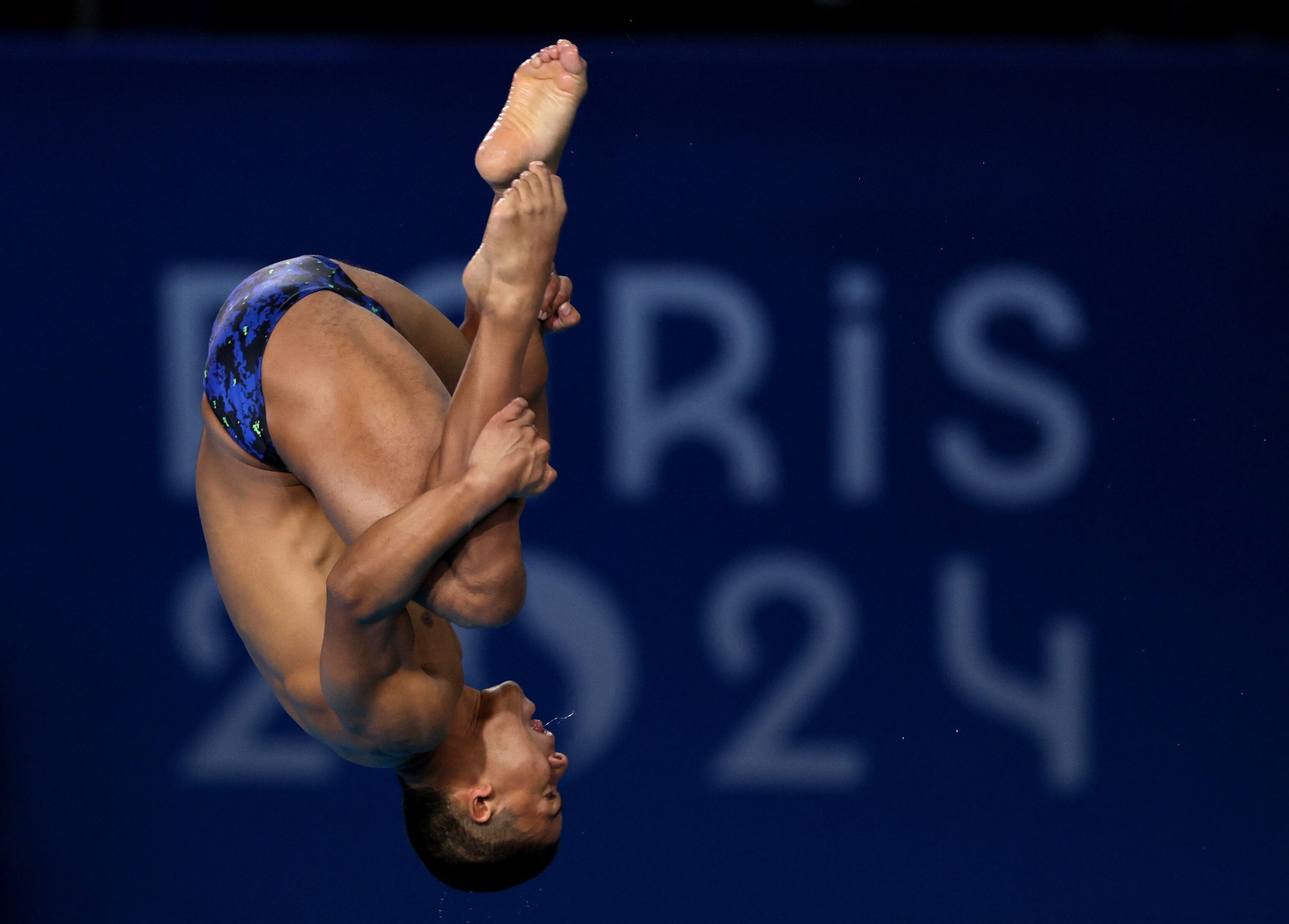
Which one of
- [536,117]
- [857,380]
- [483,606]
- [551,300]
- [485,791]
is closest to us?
[483,606]

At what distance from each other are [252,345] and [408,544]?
1.70 feet

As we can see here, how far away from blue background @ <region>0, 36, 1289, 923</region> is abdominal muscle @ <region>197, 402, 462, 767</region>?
189cm

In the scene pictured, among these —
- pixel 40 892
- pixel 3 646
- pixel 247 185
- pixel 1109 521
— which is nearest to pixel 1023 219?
pixel 1109 521

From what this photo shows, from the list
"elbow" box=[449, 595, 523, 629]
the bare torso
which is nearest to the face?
the bare torso

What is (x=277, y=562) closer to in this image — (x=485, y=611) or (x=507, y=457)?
(x=485, y=611)

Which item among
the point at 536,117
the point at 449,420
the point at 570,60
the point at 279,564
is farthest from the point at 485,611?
the point at 570,60

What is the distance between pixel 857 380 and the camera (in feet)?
14.8

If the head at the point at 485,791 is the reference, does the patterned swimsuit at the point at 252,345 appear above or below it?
above

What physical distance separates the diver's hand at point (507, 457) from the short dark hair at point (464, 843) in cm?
82

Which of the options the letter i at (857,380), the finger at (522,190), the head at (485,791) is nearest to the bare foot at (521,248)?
the finger at (522,190)

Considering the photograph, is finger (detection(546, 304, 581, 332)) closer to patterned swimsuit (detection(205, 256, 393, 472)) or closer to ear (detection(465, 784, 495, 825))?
patterned swimsuit (detection(205, 256, 393, 472))

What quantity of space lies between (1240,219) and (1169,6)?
813 millimetres

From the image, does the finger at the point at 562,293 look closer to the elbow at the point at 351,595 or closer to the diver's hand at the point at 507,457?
the diver's hand at the point at 507,457

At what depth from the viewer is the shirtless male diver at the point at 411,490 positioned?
7.57 feet
